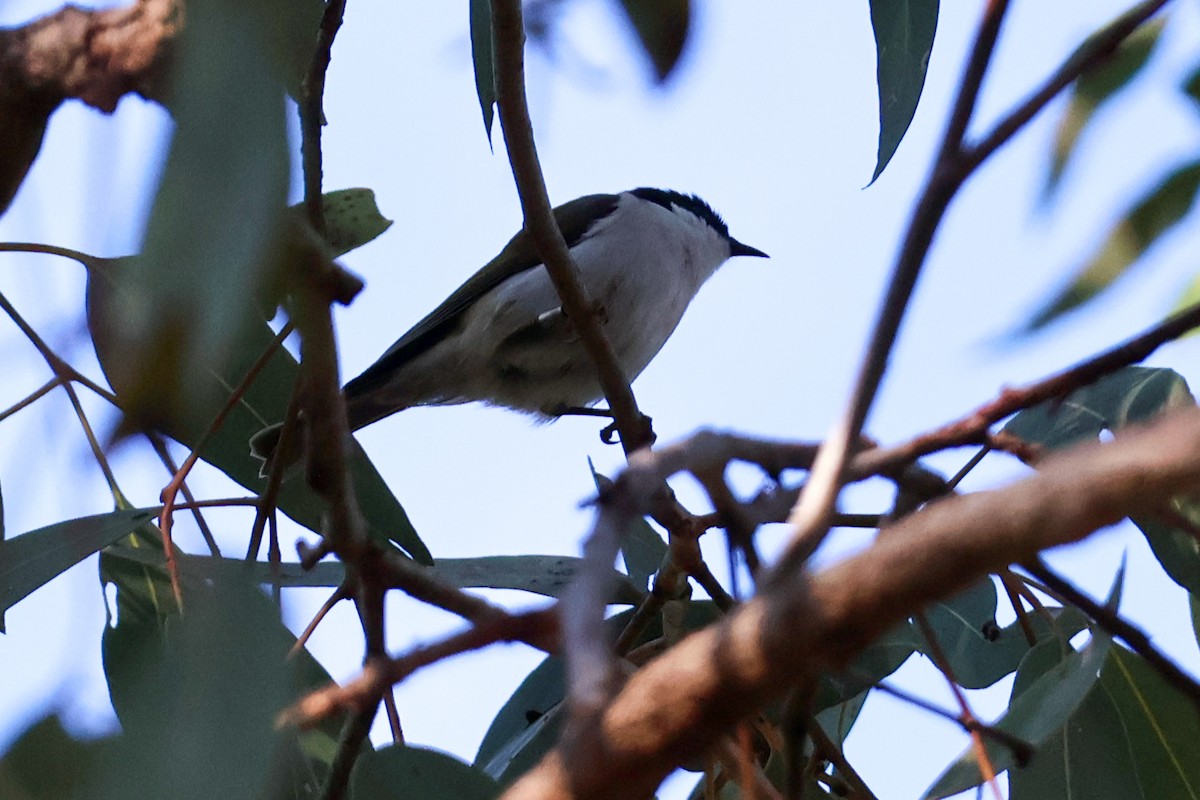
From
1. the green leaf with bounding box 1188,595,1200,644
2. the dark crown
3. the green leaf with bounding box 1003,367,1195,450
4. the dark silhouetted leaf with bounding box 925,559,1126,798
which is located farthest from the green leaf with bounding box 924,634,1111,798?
the dark crown

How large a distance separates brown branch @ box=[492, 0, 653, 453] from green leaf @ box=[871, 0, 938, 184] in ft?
1.51

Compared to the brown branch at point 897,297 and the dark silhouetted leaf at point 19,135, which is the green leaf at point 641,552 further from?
the brown branch at point 897,297

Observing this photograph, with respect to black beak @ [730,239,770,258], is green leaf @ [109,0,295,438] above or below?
below

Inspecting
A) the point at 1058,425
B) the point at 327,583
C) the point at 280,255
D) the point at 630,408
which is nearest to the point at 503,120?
the point at 630,408

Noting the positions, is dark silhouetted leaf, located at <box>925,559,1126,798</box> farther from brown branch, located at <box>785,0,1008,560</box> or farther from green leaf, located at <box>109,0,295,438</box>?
green leaf, located at <box>109,0,295,438</box>

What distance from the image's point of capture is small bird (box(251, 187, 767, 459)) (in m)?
3.77

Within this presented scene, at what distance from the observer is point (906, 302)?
0.87m

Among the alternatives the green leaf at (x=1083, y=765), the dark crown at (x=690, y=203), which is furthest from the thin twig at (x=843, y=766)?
the dark crown at (x=690, y=203)

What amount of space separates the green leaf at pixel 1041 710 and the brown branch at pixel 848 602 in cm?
93

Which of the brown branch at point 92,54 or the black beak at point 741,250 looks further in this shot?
the black beak at point 741,250

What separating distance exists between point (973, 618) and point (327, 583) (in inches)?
40.1

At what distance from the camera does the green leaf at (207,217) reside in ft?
2.37

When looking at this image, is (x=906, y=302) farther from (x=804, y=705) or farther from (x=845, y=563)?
(x=804, y=705)

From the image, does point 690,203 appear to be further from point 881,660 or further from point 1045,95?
point 1045,95
